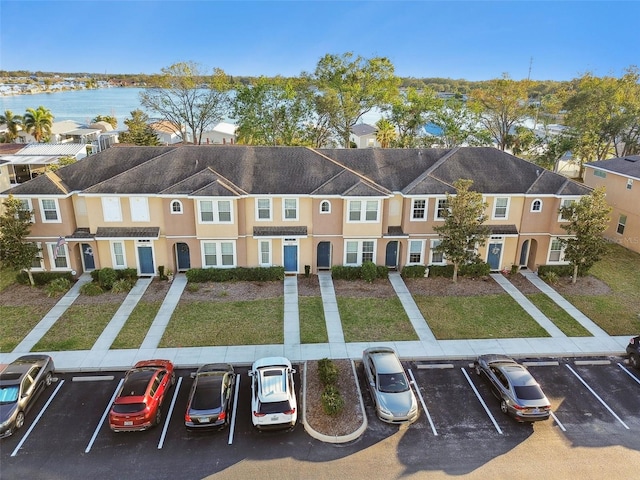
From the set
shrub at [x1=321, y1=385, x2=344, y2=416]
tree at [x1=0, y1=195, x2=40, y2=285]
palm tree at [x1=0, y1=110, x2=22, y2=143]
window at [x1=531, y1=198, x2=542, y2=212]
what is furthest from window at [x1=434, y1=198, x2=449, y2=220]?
palm tree at [x1=0, y1=110, x2=22, y2=143]

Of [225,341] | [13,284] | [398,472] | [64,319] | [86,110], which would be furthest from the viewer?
[86,110]

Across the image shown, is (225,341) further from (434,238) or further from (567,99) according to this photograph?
(567,99)

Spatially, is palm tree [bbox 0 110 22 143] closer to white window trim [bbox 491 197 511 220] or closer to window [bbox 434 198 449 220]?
window [bbox 434 198 449 220]

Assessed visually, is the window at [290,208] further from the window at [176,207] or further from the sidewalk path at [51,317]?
the sidewalk path at [51,317]

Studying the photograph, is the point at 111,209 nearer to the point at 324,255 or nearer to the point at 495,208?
the point at 324,255

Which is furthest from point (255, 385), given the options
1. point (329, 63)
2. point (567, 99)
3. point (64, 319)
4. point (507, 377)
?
point (567, 99)

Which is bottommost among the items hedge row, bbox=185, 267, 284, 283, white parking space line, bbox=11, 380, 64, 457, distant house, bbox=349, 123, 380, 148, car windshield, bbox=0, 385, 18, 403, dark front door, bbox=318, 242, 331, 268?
white parking space line, bbox=11, 380, 64, 457
